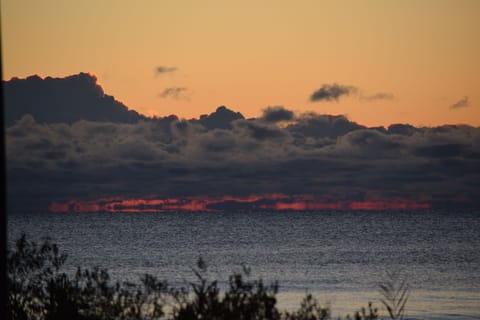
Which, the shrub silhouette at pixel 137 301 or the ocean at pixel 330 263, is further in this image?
the ocean at pixel 330 263

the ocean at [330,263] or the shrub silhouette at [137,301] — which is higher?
the shrub silhouette at [137,301]

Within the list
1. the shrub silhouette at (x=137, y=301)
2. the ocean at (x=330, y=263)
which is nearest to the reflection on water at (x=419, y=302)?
the ocean at (x=330, y=263)

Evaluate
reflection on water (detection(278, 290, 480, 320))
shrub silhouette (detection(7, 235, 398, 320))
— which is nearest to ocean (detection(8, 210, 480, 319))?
reflection on water (detection(278, 290, 480, 320))

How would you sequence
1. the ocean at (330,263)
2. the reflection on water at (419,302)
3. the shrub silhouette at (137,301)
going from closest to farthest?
1. the shrub silhouette at (137,301)
2. the reflection on water at (419,302)
3. the ocean at (330,263)

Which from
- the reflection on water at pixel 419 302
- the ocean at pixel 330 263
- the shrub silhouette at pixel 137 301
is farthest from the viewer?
the ocean at pixel 330 263

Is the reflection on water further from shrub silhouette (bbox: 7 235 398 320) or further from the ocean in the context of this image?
shrub silhouette (bbox: 7 235 398 320)

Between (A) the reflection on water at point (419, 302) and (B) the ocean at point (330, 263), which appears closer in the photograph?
(A) the reflection on water at point (419, 302)

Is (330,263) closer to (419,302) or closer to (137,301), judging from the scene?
(419,302)

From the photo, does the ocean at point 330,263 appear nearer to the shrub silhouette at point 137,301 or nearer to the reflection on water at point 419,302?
the reflection on water at point 419,302

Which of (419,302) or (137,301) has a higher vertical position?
(137,301)

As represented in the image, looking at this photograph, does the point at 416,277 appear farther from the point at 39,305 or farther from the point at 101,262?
the point at 39,305

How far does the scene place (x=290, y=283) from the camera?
238 feet

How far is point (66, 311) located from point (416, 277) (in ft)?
199

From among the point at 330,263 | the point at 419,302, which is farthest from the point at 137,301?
the point at 330,263
